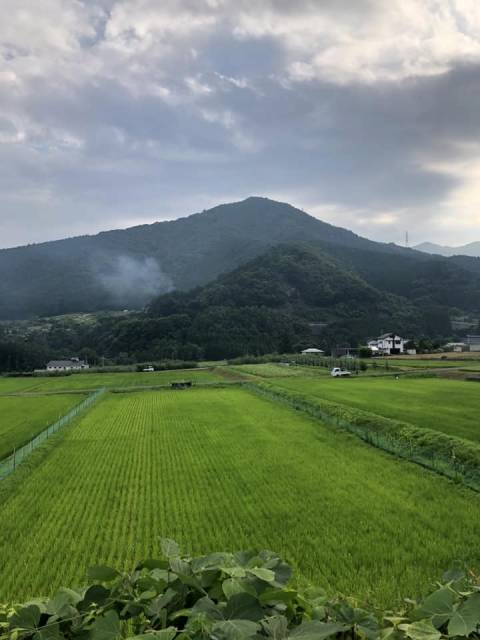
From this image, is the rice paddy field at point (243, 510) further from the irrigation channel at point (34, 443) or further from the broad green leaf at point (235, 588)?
the broad green leaf at point (235, 588)

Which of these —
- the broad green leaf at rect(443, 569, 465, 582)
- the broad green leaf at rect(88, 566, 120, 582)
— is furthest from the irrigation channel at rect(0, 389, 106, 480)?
the broad green leaf at rect(443, 569, 465, 582)

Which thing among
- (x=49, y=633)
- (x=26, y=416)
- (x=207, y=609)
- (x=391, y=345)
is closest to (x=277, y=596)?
(x=207, y=609)

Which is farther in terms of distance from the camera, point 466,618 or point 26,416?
point 26,416

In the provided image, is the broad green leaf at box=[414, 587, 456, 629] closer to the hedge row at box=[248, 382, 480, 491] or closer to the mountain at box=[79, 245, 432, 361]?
the hedge row at box=[248, 382, 480, 491]

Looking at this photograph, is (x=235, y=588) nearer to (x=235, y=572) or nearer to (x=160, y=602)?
(x=235, y=572)

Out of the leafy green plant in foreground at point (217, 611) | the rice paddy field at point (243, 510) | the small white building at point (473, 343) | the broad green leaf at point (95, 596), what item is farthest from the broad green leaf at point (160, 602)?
the small white building at point (473, 343)

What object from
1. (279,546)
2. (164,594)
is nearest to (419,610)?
(164,594)
